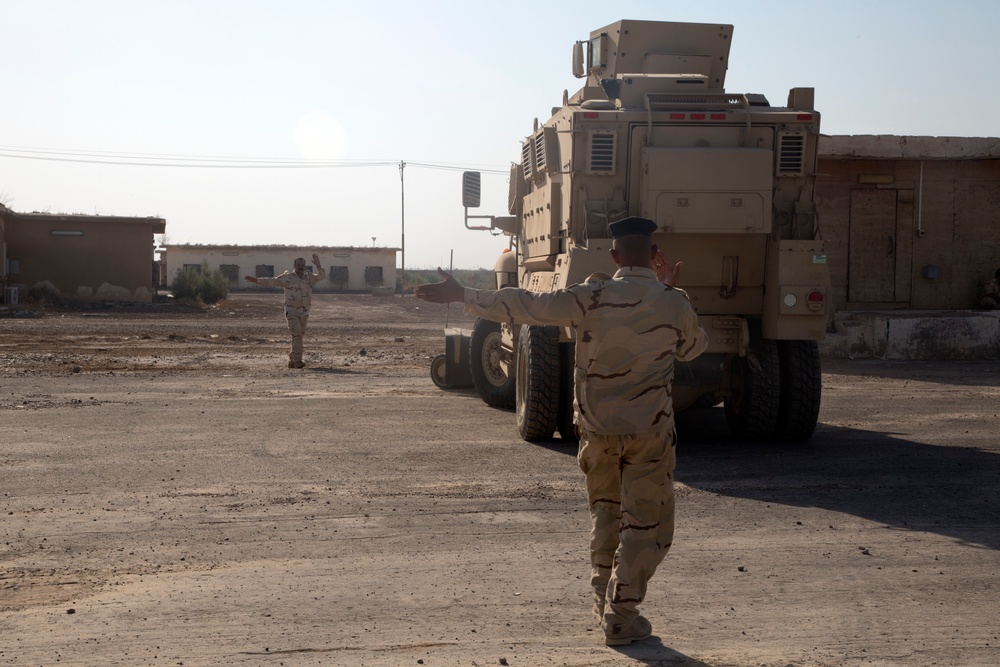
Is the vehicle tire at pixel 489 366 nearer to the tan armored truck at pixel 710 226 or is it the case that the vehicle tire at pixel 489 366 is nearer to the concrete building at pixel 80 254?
the tan armored truck at pixel 710 226

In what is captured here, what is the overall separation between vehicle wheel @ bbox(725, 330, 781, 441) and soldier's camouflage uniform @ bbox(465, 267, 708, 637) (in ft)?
18.7

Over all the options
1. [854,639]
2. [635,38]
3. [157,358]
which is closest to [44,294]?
[157,358]

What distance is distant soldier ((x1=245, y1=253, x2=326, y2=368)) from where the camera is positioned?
60.7ft

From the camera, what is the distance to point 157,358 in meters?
20.2

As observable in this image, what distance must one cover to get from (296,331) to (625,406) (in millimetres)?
14066

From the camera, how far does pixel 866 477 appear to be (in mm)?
9195

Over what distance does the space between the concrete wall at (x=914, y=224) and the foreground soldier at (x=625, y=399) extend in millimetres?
17109

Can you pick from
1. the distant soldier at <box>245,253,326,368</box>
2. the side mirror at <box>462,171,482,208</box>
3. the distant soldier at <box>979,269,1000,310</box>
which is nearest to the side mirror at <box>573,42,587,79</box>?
the side mirror at <box>462,171,482,208</box>

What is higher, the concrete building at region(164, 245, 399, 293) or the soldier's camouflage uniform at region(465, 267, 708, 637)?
the concrete building at region(164, 245, 399, 293)

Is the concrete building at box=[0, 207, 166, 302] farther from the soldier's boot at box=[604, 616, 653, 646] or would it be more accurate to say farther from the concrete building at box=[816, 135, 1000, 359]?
the soldier's boot at box=[604, 616, 653, 646]

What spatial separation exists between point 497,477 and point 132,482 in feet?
9.39

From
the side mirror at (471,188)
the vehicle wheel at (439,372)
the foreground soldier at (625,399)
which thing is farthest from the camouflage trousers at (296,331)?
the foreground soldier at (625,399)

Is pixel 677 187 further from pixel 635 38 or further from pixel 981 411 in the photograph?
pixel 981 411

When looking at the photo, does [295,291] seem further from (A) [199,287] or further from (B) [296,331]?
(A) [199,287]
